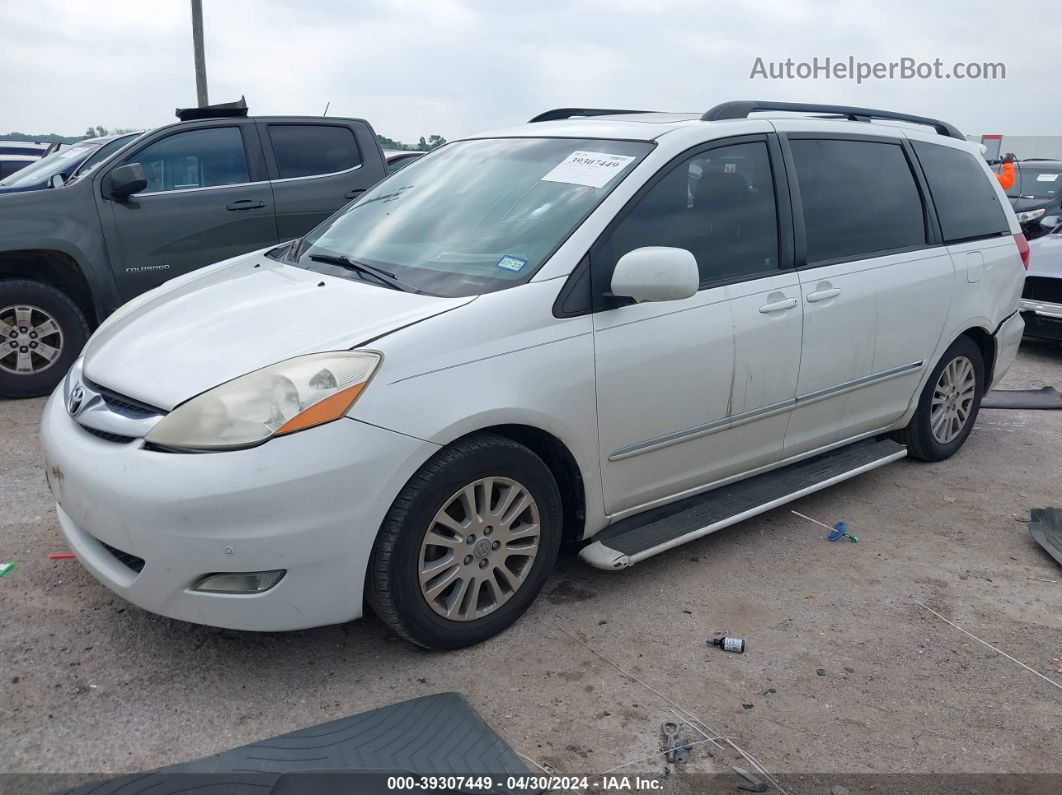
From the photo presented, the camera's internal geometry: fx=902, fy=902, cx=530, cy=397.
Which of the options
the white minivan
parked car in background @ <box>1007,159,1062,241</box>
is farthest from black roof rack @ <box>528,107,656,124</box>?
parked car in background @ <box>1007,159,1062,241</box>

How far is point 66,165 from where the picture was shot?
22.0 feet

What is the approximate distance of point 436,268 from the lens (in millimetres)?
3289

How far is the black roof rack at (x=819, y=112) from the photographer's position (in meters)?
3.82

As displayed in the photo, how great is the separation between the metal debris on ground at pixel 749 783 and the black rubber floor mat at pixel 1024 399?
14.9ft

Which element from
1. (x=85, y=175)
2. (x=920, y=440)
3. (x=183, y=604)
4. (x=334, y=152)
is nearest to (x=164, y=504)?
(x=183, y=604)

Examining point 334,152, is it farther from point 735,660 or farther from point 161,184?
point 735,660

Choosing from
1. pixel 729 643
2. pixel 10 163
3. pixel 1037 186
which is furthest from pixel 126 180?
pixel 1037 186

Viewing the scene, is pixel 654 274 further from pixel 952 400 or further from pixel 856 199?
pixel 952 400

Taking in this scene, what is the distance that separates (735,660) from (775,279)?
5.18ft

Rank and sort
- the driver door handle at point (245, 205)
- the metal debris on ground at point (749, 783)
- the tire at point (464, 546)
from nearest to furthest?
1. the metal debris on ground at point (749, 783)
2. the tire at point (464, 546)
3. the driver door handle at point (245, 205)

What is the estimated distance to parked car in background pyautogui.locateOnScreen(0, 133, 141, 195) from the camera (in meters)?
6.36

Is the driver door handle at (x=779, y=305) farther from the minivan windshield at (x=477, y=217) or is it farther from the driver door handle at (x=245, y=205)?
the driver door handle at (x=245, y=205)

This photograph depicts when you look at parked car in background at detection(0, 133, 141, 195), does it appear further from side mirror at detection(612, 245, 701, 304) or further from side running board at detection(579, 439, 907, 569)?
side running board at detection(579, 439, 907, 569)

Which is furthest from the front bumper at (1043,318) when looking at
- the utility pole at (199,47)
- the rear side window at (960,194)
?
the utility pole at (199,47)
